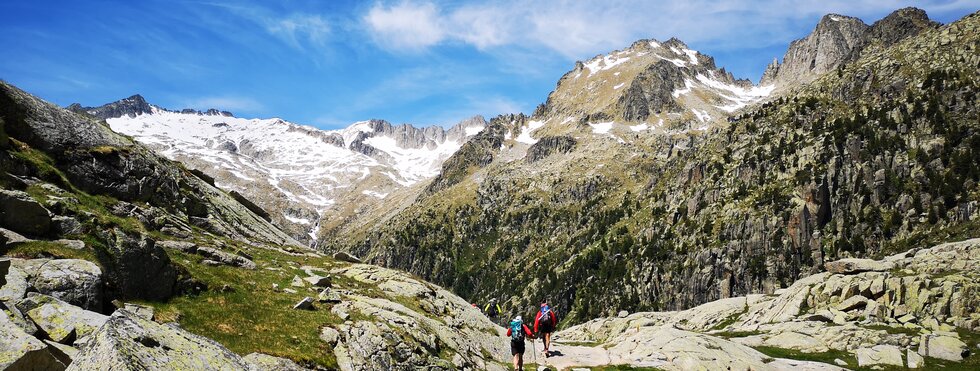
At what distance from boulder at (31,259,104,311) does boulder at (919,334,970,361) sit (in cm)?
6203

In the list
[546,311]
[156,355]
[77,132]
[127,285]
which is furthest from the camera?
[77,132]

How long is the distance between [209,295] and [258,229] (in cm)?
4735

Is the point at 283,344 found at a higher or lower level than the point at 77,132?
lower

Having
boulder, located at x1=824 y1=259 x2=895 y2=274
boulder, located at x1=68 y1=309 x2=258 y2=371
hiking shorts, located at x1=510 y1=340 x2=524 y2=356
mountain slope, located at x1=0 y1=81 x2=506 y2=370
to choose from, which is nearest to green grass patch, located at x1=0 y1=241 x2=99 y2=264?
mountain slope, located at x1=0 y1=81 x2=506 y2=370

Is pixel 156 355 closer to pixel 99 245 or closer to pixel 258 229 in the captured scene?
pixel 99 245

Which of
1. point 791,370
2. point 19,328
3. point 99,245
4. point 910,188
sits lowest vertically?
point 791,370

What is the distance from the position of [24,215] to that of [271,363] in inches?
607

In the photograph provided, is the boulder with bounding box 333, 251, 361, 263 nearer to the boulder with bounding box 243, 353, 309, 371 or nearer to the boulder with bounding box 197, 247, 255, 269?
the boulder with bounding box 197, 247, 255, 269

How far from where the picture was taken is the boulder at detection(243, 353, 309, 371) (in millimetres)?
20484

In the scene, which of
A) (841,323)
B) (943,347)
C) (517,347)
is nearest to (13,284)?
(517,347)

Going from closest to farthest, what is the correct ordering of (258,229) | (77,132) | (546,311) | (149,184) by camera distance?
(546,311) → (77,132) → (149,184) → (258,229)

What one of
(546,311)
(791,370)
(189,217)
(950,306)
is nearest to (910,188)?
(950,306)

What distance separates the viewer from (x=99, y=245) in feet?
80.7

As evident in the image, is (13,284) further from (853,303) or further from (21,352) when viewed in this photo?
(853,303)
